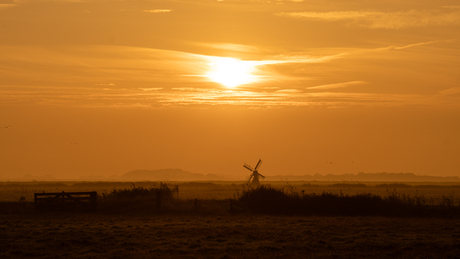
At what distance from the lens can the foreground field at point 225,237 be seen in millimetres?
17766

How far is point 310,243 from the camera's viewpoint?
19.8 meters

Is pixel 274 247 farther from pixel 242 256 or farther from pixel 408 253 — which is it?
pixel 408 253

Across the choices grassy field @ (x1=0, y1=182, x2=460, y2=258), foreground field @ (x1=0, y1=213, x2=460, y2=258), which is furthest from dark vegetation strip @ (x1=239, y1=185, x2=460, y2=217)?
foreground field @ (x1=0, y1=213, x2=460, y2=258)

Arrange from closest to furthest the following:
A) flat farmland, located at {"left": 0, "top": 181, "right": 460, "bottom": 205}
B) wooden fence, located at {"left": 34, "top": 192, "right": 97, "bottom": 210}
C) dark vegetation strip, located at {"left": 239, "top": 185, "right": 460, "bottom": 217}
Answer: dark vegetation strip, located at {"left": 239, "top": 185, "right": 460, "bottom": 217}
wooden fence, located at {"left": 34, "top": 192, "right": 97, "bottom": 210}
flat farmland, located at {"left": 0, "top": 181, "right": 460, "bottom": 205}

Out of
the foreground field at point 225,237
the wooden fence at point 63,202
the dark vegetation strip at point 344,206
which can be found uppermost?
the wooden fence at point 63,202

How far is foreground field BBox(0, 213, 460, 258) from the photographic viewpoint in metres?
17.8

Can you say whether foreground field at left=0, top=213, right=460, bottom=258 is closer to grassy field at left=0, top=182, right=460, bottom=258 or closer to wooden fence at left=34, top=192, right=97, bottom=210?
grassy field at left=0, top=182, right=460, bottom=258

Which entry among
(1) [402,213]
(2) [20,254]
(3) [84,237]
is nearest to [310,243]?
(3) [84,237]

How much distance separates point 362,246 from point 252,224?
896 centimetres

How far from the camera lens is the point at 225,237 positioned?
71.5ft

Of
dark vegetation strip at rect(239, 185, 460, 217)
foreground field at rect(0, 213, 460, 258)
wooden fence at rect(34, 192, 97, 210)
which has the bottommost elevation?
foreground field at rect(0, 213, 460, 258)

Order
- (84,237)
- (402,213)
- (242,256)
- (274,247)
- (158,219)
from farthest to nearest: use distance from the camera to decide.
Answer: (402,213) < (158,219) < (84,237) < (274,247) < (242,256)

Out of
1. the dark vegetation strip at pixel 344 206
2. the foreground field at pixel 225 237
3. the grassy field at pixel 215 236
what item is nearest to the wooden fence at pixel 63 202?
the grassy field at pixel 215 236

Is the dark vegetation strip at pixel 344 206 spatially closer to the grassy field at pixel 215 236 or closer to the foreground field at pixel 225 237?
the grassy field at pixel 215 236
